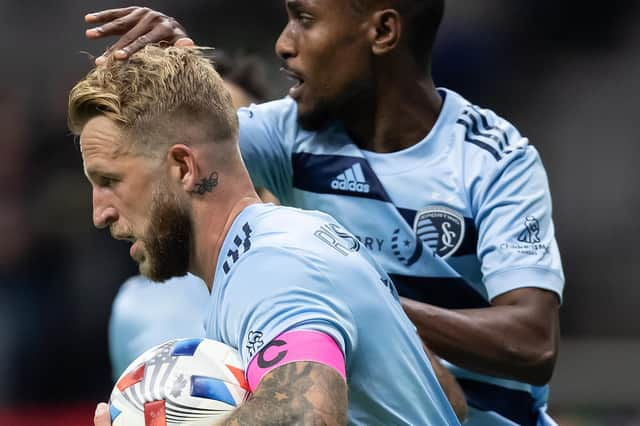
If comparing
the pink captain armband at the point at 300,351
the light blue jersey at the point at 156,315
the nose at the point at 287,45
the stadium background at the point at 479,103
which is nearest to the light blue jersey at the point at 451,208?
the nose at the point at 287,45

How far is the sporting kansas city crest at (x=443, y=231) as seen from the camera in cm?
334

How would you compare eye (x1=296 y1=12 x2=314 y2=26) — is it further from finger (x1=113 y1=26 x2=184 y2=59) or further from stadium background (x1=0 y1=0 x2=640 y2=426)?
stadium background (x1=0 y1=0 x2=640 y2=426)

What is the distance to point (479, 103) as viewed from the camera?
7.47 metres

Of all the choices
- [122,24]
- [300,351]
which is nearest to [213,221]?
[300,351]

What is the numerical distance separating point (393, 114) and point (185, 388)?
140cm

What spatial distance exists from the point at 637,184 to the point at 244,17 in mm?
2636

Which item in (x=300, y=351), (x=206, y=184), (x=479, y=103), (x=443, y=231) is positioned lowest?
(x=479, y=103)

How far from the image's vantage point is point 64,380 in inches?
262

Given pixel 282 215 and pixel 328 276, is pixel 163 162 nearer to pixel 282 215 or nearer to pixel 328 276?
pixel 282 215

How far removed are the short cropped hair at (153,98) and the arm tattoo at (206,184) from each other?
9cm

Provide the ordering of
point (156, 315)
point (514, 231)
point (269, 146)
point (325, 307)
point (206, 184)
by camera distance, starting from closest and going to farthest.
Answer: point (325, 307) → point (206, 184) → point (514, 231) → point (269, 146) → point (156, 315)

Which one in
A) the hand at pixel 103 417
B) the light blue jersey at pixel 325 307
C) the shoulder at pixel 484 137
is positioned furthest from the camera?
the shoulder at pixel 484 137

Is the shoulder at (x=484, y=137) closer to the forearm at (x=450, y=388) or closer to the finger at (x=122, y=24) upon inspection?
the forearm at (x=450, y=388)

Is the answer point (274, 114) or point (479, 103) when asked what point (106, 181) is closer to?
point (274, 114)
